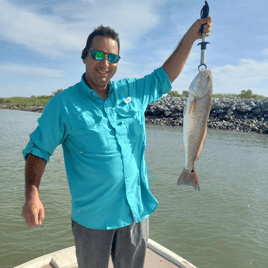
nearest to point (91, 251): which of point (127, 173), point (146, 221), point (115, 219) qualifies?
point (115, 219)

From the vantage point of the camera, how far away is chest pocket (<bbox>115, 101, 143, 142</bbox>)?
227 centimetres

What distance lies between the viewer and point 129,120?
2326 mm

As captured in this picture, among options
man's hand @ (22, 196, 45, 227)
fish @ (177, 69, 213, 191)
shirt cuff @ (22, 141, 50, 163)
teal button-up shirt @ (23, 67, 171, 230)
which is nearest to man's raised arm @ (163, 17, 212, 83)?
fish @ (177, 69, 213, 191)

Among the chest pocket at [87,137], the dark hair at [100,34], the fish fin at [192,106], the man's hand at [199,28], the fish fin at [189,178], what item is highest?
the man's hand at [199,28]

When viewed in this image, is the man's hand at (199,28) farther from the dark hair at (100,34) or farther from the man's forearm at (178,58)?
the dark hair at (100,34)

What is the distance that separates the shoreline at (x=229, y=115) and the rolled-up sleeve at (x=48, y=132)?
95.3 feet

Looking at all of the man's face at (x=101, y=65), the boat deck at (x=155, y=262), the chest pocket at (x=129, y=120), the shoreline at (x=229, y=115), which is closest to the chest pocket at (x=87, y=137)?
the chest pocket at (x=129, y=120)

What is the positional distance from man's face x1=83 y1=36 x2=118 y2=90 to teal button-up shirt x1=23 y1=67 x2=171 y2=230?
0.12m

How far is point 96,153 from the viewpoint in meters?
2.12

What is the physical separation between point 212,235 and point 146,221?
14.9 feet

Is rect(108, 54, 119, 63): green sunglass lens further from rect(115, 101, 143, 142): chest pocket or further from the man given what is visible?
rect(115, 101, 143, 142): chest pocket

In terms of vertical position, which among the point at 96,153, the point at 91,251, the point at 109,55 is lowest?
the point at 91,251

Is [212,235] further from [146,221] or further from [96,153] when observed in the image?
[96,153]

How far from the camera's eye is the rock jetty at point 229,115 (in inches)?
1169
